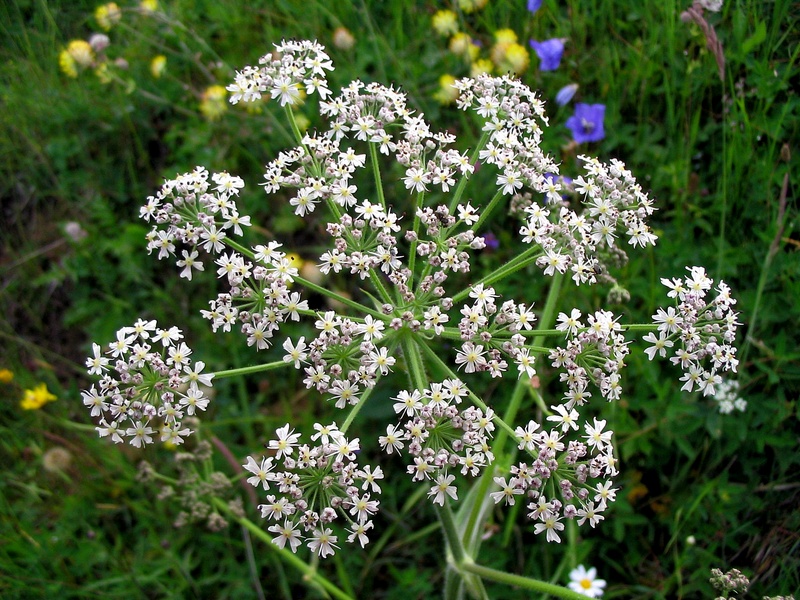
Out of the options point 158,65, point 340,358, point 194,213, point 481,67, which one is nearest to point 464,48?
point 481,67

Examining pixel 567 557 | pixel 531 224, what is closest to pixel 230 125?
pixel 531 224

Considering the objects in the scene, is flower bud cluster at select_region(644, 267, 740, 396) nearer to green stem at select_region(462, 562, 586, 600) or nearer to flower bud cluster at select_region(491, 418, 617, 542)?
flower bud cluster at select_region(491, 418, 617, 542)

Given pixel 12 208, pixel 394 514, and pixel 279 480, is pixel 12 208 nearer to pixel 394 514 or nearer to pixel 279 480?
pixel 394 514

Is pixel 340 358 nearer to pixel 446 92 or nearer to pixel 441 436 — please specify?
pixel 441 436

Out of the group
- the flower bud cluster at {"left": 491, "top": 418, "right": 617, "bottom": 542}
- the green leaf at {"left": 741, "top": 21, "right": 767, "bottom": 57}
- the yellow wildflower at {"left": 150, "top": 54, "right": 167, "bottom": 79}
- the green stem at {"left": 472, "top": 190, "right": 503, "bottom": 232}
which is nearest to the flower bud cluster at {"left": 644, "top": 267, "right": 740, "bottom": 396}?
the flower bud cluster at {"left": 491, "top": 418, "right": 617, "bottom": 542}

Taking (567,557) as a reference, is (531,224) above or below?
above

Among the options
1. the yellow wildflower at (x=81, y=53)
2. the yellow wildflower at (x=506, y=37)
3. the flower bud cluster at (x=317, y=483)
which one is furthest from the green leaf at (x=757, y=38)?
the yellow wildflower at (x=81, y=53)
